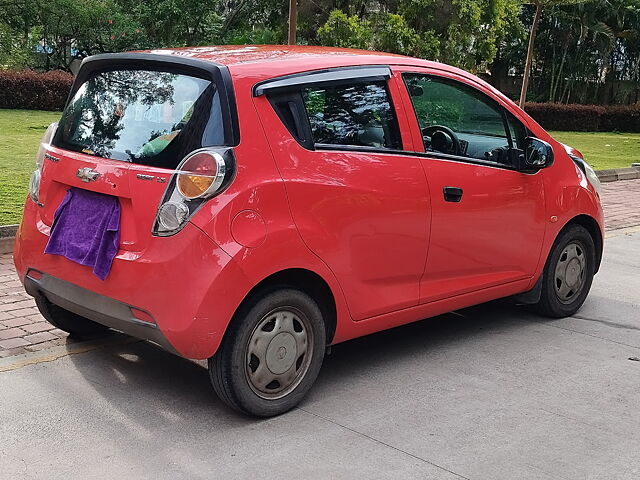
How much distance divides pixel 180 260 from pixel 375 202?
3.91 feet

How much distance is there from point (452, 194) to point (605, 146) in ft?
61.4

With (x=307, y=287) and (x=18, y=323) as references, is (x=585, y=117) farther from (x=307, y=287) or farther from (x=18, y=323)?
(x=307, y=287)

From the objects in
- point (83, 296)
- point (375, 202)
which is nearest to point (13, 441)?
point (83, 296)

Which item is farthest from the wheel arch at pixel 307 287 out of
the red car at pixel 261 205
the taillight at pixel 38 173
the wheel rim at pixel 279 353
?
the taillight at pixel 38 173

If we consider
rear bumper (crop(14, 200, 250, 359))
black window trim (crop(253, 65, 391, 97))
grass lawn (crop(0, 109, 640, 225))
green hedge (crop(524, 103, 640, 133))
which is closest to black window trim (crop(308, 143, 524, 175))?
black window trim (crop(253, 65, 391, 97))

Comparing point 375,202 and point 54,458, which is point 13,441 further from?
point 375,202

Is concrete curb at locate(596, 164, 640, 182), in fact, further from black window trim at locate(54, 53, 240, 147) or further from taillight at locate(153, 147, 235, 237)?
taillight at locate(153, 147, 235, 237)

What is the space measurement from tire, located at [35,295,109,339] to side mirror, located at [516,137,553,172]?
2835 millimetres

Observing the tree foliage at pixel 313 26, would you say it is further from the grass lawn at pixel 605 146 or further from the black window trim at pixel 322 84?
the black window trim at pixel 322 84

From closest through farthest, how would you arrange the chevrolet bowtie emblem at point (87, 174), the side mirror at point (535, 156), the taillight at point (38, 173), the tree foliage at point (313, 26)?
the chevrolet bowtie emblem at point (87, 174), the taillight at point (38, 173), the side mirror at point (535, 156), the tree foliage at point (313, 26)

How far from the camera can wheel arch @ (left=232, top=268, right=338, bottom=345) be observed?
4.16 m

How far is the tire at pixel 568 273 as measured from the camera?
6012 mm

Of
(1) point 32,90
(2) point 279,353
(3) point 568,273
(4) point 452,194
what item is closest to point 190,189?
(2) point 279,353

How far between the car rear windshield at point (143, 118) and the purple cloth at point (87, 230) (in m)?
0.24
